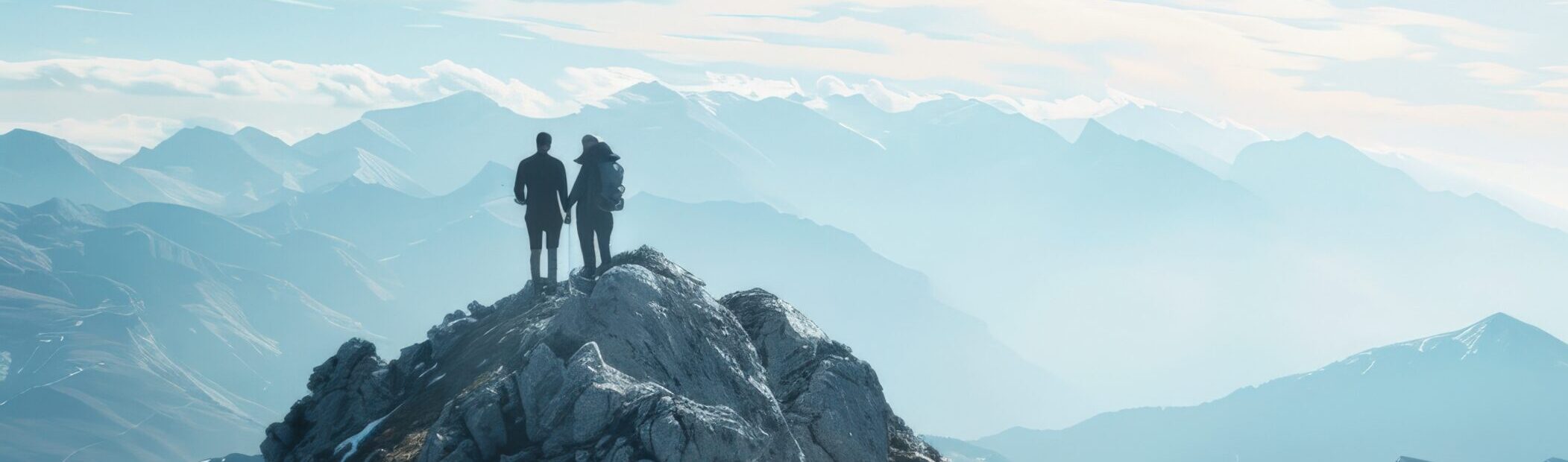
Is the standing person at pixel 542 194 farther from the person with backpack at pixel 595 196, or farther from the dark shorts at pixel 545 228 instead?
the person with backpack at pixel 595 196

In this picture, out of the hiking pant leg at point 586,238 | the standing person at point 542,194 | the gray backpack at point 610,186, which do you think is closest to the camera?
the gray backpack at point 610,186

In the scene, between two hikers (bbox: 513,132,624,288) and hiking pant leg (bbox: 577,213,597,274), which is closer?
two hikers (bbox: 513,132,624,288)

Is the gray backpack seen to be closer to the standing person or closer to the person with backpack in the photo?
the person with backpack

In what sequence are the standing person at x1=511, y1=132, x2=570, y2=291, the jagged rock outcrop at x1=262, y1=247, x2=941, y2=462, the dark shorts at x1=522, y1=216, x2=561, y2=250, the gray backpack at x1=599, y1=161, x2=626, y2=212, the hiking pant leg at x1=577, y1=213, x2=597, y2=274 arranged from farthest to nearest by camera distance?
the hiking pant leg at x1=577, y1=213, x2=597, y2=274
the dark shorts at x1=522, y1=216, x2=561, y2=250
the standing person at x1=511, y1=132, x2=570, y2=291
the gray backpack at x1=599, y1=161, x2=626, y2=212
the jagged rock outcrop at x1=262, y1=247, x2=941, y2=462

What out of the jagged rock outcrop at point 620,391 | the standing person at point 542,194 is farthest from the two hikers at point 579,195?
the jagged rock outcrop at point 620,391

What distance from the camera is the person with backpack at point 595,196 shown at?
98.9ft

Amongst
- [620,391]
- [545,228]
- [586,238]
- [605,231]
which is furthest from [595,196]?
[620,391]

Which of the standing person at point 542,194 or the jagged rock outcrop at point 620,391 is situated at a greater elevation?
the standing person at point 542,194

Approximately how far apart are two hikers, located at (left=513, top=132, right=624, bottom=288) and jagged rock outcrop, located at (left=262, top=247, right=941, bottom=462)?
3.93 ft

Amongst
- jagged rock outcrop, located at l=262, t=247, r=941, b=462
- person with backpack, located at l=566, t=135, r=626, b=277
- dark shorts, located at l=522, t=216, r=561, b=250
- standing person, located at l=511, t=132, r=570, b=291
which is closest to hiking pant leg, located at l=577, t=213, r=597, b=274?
person with backpack, located at l=566, t=135, r=626, b=277

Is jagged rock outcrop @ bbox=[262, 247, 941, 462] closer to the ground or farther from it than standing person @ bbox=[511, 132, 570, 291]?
closer to the ground

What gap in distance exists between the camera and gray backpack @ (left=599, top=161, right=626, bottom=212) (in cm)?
3009

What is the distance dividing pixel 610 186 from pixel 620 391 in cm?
934

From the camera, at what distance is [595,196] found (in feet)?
100
